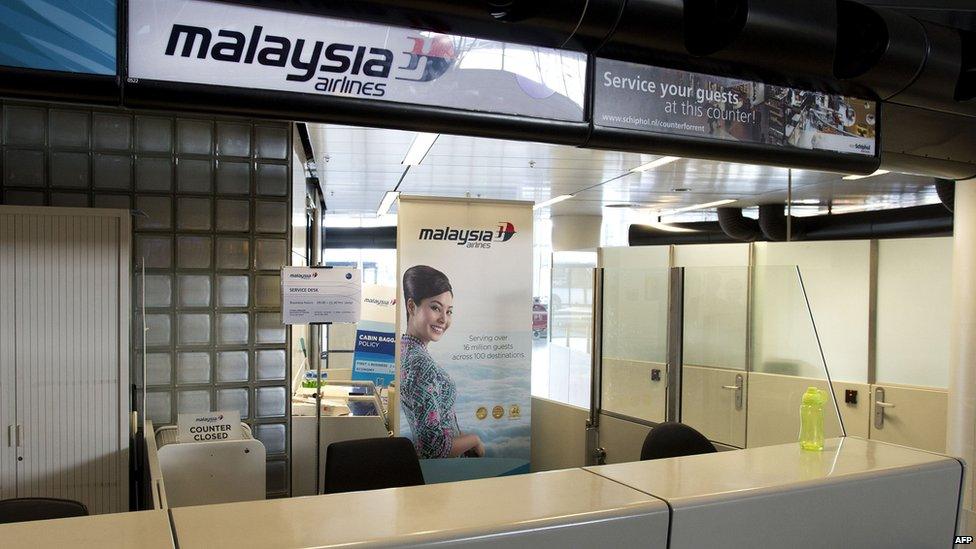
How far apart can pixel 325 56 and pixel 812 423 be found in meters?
1.92

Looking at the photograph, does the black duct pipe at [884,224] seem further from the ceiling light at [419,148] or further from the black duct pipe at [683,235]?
the ceiling light at [419,148]

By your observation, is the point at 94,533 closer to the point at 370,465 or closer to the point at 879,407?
the point at 370,465

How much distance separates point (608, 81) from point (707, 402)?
2814 millimetres

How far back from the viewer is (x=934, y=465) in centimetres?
211

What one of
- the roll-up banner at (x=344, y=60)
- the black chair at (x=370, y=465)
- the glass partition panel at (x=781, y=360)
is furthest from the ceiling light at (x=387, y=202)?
the roll-up banner at (x=344, y=60)

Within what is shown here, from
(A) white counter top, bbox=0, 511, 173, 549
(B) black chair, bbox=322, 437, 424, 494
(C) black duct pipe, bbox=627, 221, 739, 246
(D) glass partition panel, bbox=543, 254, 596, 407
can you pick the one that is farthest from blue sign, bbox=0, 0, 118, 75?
(C) black duct pipe, bbox=627, 221, 739, 246

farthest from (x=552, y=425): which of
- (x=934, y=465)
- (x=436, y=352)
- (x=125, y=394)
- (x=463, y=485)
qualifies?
(x=463, y=485)

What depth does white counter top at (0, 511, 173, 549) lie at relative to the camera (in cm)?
125

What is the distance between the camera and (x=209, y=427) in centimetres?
371

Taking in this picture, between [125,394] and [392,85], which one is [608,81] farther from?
[125,394]

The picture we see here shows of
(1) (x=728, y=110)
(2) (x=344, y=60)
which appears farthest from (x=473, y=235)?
(2) (x=344, y=60)

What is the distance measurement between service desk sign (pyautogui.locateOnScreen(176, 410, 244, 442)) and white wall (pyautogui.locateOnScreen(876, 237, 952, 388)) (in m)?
4.68

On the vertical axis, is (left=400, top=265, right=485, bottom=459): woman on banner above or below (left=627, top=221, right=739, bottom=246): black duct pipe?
below

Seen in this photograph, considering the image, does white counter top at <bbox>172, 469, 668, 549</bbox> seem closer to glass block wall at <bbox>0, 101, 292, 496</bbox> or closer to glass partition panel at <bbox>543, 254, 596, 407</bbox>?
glass block wall at <bbox>0, 101, 292, 496</bbox>
